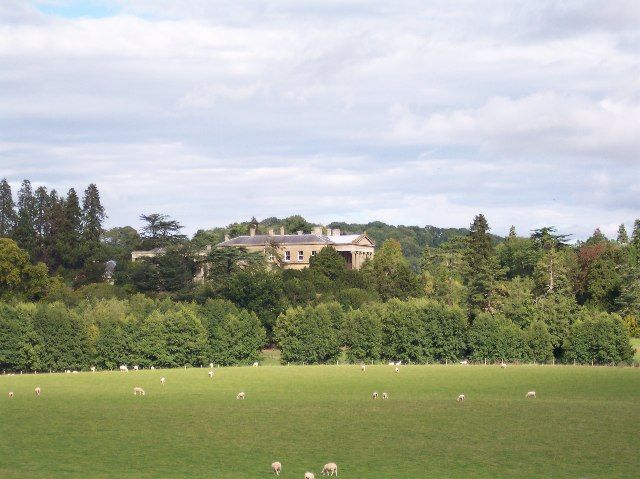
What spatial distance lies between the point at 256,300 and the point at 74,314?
974 inches

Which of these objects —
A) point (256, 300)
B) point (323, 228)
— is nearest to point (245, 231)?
point (323, 228)

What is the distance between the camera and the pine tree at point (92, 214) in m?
165

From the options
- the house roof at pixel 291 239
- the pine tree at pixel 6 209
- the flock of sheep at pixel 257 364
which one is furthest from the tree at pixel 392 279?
the pine tree at pixel 6 209

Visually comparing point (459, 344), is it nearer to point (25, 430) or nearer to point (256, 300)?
point (256, 300)

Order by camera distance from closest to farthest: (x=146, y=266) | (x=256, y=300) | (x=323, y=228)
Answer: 1. (x=256, y=300)
2. (x=146, y=266)
3. (x=323, y=228)

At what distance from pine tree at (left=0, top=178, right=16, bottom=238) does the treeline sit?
7139 centimetres

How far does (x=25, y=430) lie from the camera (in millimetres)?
47062

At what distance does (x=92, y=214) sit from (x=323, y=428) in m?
129

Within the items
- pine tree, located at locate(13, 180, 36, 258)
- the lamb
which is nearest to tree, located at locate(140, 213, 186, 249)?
pine tree, located at locate(13, 180, 36, 258)

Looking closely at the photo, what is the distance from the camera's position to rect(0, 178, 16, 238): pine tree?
175 m

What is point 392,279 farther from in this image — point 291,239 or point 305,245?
point 291,239

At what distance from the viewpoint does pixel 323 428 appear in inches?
1884

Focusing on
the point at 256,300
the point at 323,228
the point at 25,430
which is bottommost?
the point at 25,430

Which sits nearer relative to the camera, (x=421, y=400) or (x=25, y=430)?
(x=25, y=430)
